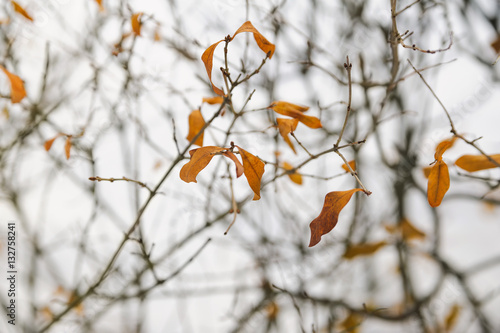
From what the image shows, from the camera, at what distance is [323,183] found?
2256 mm

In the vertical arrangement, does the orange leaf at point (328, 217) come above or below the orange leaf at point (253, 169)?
below

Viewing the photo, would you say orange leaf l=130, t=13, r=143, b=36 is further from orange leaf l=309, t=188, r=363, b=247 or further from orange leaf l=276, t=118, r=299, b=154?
orange leaf l=309, t=188, r=363, b=247

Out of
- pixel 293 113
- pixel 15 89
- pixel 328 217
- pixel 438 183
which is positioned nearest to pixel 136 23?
pixel 15 89

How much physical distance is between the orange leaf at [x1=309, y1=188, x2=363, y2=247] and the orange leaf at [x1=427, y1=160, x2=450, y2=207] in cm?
18

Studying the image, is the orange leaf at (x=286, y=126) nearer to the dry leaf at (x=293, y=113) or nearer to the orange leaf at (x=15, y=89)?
the dry leaf at (x=293, y=113)

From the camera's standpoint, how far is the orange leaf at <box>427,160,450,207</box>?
0.76 m

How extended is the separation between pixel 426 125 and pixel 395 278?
63.4 inches

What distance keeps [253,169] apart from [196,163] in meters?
0.11

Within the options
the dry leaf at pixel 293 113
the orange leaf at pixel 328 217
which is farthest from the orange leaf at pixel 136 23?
the orange leaf at pixel 328 217

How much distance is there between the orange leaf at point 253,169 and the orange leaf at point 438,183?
13.9 inches

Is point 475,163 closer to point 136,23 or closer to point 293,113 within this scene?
point 293,113

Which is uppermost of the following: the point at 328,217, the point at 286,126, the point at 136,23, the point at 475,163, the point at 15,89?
the point at 136,23

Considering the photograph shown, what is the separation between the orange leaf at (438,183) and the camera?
0.76m

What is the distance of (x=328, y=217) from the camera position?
0.70 metres
